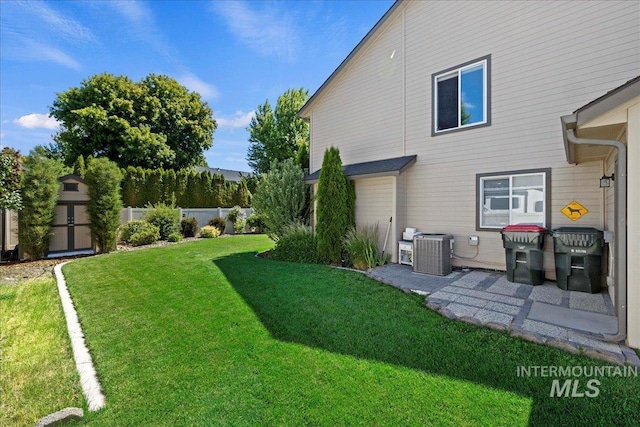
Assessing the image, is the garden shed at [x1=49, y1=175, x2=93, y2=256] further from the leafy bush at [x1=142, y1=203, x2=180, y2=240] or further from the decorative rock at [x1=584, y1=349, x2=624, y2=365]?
the decorative rock at [x1=584, y1=349, x2=624, y2=365]

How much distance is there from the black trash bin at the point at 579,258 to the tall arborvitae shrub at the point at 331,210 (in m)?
4.83

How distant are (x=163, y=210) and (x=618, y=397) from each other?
624 inches

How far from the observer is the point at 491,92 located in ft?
22.4

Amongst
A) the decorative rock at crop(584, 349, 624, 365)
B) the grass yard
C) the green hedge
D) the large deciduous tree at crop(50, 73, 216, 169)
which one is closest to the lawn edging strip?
the grass yard

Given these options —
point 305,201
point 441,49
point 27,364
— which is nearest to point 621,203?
point 441,49

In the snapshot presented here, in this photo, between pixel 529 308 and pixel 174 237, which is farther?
pixel 174 237

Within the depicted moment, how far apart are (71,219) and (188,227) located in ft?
17.6

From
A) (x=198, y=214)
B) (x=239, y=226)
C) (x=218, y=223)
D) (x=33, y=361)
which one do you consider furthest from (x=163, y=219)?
(x=33, y=361)

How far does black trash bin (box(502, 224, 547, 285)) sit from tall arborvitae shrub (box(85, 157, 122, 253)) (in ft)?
41.5

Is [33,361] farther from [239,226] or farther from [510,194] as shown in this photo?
[239,226]

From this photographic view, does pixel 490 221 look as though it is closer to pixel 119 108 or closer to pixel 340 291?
pixel 340 291

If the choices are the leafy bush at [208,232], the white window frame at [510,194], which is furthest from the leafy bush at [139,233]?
the white window frame at [510,194]

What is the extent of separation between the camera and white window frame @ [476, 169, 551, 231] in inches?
238

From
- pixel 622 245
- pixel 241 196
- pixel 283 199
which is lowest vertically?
pixel 622 245
